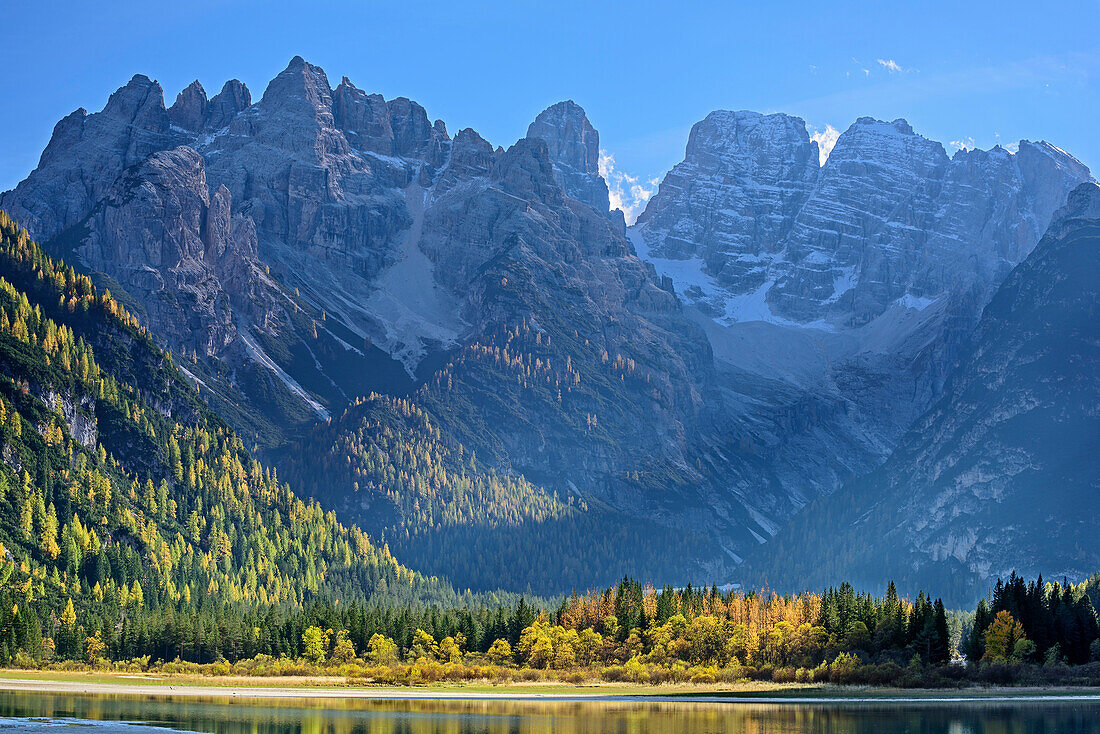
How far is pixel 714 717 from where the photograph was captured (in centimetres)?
16162

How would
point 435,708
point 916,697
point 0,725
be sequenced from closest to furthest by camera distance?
point 0,725, point 435,708, point 916,697

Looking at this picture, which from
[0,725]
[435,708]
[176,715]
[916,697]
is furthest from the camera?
[916,697]

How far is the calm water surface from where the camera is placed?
14412 centimetres

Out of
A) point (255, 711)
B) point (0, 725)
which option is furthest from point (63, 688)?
point (0, 725)

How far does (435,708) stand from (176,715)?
32.9m

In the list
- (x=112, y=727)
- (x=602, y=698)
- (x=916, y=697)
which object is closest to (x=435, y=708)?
(x=602, y=698)

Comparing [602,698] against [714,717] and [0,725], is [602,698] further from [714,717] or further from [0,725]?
[0,725]

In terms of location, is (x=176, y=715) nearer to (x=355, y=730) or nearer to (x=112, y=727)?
(x=112, y=727)

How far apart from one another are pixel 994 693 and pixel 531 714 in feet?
233

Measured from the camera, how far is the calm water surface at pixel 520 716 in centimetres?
14412

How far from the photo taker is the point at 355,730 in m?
143

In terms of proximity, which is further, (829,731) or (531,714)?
(531,714)

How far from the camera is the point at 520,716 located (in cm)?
16262

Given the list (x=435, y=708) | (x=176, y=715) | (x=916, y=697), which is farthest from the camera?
(x=916, y=697)
